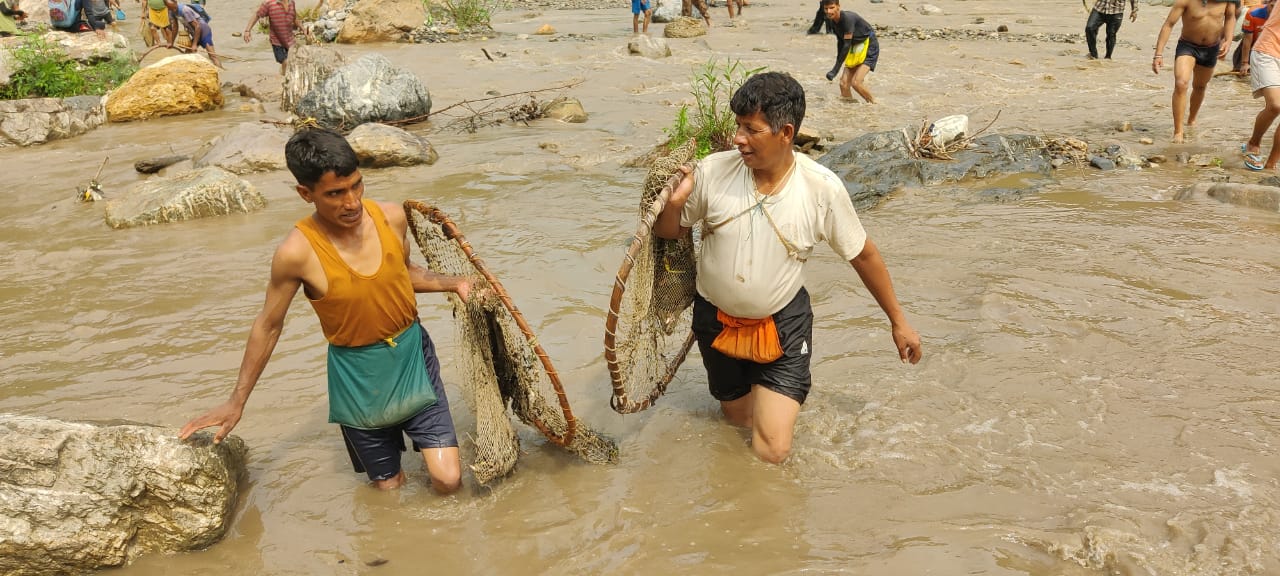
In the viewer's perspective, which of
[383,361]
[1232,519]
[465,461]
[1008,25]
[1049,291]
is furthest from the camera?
[1008,25]

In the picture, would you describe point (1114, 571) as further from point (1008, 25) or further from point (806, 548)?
point (1008, 25)

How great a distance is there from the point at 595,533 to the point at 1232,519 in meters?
2.28

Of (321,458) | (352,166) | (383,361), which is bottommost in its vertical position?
(321,458)

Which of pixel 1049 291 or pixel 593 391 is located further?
pixel 1049 291

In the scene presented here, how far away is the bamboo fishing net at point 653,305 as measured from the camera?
3.53 m

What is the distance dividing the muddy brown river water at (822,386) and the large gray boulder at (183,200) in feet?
0.48

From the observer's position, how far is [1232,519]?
316cm

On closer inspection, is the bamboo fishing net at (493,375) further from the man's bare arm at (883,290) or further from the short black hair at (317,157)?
the man's bare arm at (883,290)

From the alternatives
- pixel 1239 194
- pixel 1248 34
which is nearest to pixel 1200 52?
pixel 1239 194

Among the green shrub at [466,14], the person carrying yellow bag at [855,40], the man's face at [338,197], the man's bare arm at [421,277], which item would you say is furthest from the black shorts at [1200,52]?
the green shrub at [466,14]

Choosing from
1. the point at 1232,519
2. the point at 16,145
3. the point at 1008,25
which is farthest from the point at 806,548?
the point at 1008,25

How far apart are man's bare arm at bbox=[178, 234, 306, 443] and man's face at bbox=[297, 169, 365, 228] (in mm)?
134

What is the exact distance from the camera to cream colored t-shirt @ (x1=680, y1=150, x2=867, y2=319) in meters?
3.37

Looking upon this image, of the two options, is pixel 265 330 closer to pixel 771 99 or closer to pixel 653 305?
pixel 653 305
